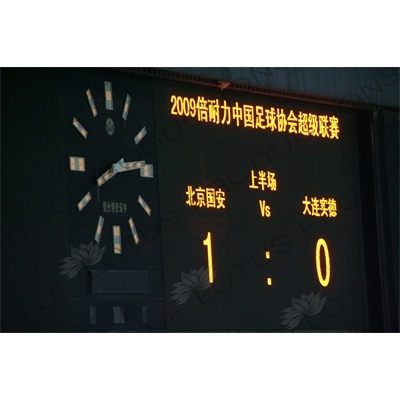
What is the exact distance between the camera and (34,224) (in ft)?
38.3

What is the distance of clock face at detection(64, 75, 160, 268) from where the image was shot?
12.1 meters

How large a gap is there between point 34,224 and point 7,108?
1018mm

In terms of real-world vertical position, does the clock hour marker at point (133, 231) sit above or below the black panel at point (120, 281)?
above

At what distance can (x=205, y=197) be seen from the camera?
13.0 metres

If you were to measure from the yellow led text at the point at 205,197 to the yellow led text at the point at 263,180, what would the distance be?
1.32 ft

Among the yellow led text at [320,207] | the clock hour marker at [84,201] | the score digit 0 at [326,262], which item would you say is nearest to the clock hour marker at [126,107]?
the clock hour marker at [84,201]

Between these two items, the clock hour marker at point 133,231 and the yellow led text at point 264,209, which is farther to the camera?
the yellow led text at point 264,209

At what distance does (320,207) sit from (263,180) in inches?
30.5

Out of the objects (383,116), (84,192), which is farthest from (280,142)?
(84,192)

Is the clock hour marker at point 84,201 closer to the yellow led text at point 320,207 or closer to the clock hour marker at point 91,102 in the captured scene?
the clock hour marker at point 91,102

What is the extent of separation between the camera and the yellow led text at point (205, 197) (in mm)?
12898

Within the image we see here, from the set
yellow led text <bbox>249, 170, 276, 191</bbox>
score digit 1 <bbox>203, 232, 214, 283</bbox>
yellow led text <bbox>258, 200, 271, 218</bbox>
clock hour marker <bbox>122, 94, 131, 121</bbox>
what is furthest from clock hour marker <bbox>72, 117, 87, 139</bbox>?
yellow led text <bbox>258, 200, 271, 218</bbox>

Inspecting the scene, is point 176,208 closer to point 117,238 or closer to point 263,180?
point 117,238

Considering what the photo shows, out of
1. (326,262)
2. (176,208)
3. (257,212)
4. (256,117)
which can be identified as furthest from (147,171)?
(326,262)
